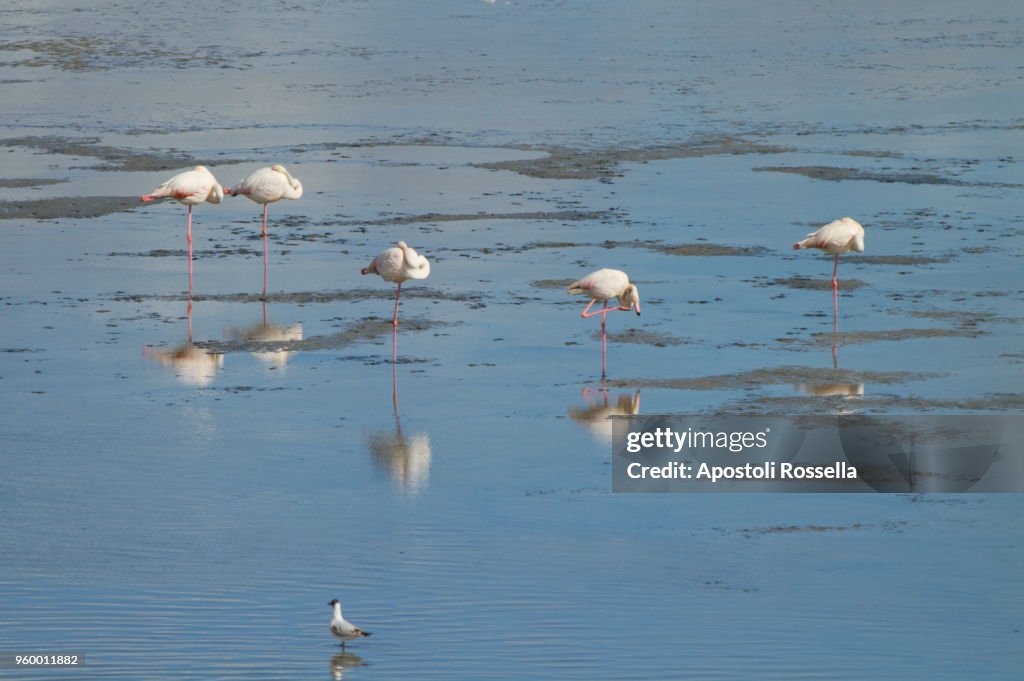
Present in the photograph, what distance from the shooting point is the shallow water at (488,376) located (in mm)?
9359

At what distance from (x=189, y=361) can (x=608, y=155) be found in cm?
1135

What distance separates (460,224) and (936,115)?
36.6ft

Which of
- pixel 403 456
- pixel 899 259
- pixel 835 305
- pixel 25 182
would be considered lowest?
pixel 403 456

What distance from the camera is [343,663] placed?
8812 mm

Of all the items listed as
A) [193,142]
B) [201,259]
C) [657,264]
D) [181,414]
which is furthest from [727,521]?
[193,142]

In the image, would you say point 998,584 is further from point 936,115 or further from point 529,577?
point 936,115

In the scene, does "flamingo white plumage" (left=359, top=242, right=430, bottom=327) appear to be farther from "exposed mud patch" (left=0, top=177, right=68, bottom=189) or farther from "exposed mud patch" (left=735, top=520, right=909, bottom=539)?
"exposed mud patch" (left=0, top=177, right=68, bottom=189)

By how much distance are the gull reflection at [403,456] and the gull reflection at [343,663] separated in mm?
2732

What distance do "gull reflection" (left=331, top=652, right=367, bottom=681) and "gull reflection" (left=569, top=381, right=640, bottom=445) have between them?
13.5 feet

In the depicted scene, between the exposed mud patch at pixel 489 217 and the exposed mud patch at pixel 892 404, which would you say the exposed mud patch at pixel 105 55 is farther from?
the exposed mud patch at pixel 892 404

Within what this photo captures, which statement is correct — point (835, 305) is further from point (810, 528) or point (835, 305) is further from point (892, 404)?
point (810, 528)

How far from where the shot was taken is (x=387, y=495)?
1152 centimetres

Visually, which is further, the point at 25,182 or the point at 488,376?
the point at 25,182

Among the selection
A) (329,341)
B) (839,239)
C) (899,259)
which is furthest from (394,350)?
(899,259)
